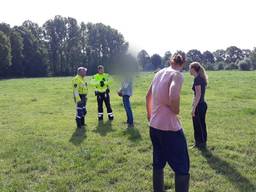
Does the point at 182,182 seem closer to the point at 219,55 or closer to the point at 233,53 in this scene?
Result: the point at 219,55

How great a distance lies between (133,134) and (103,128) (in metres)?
1.70

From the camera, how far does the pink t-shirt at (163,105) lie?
574 cm

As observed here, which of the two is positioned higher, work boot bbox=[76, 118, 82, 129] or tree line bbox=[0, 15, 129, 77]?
tree line bbox=[0, 15, 129, 77]

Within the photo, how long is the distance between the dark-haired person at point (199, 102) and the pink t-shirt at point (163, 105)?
11.8ft

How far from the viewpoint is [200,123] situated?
9859 millimetres

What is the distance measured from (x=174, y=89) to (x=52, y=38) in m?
96.6

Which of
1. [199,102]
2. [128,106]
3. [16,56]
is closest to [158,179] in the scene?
[199,102]

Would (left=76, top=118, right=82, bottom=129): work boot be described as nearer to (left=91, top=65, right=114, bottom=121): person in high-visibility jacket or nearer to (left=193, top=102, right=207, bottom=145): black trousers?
(left=91, top=65, right=114, bottom=121): person in high-visibility jacket

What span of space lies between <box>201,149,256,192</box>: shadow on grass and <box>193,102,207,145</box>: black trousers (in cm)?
44

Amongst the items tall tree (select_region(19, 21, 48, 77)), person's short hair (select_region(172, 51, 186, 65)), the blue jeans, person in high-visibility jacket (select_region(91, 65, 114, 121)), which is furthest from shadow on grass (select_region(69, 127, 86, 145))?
tall tree (select_region(19, 21, 48, 77))

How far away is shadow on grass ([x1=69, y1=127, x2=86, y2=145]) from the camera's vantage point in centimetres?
1125

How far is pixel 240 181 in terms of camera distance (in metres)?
7.36

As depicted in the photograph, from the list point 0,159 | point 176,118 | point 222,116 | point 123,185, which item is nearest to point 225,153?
point 123,185

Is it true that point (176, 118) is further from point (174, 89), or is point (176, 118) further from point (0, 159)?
point (0, 159)
